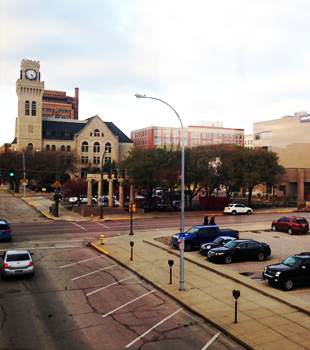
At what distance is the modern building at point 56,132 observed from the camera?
11744 centimetres

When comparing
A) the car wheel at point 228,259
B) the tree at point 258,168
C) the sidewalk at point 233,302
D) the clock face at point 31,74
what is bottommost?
the sidewalk at point 233,302

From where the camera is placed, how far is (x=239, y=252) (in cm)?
2284

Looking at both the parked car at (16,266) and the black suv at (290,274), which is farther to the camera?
the parked car at (16,266)

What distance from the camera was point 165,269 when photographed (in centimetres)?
2097

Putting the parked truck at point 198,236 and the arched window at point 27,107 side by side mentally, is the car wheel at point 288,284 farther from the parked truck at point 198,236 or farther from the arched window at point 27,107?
the arched window at point 27,107

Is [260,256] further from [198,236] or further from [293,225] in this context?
[293,225]

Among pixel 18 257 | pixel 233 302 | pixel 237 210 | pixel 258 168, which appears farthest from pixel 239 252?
pixel 258 168

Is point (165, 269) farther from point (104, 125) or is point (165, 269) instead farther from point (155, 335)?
point (104, 125)

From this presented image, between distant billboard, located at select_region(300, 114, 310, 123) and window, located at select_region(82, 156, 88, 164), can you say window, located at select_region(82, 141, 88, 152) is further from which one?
distant billboard, located at select_region(300, 114, 310, 123)

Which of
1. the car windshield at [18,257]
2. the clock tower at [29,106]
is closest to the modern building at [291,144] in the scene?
the clock tower at [29,106]

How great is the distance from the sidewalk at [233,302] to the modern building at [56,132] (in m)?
95.4

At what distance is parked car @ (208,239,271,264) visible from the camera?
887 inches

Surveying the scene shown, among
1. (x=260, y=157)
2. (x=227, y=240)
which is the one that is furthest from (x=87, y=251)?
(x=260, y=157)

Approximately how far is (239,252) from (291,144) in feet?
253
